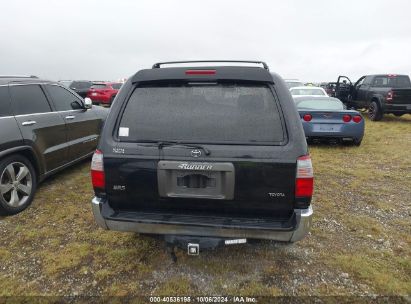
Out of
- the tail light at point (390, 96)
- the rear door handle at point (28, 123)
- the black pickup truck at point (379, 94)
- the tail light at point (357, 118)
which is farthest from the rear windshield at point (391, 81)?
the rear door handle at point (28, 123)

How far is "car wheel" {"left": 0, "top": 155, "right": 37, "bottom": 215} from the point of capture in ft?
12.0

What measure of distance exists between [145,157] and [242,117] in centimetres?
84

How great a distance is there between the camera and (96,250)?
310cm

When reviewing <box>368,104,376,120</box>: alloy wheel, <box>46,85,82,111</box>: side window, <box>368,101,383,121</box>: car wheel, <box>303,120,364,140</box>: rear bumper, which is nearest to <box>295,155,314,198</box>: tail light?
<box>46,85,82,111</box>: side window

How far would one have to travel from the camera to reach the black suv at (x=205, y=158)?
7.23 feet

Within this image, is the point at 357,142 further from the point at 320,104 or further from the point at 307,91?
the point at 307,91

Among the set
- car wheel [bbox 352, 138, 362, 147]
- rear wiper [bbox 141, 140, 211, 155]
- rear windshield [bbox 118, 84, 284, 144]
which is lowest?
car wheel [bbox 352, 138, 362, 147]

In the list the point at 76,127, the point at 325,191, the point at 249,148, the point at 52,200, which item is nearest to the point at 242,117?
the point at 249,148

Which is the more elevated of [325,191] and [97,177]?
[97,177]

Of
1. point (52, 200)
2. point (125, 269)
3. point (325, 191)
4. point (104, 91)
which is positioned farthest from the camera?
point (104, 91)

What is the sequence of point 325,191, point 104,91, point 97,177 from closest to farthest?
point 97,177, point 325,191, point 104,91

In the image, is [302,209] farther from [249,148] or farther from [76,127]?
[76,127]

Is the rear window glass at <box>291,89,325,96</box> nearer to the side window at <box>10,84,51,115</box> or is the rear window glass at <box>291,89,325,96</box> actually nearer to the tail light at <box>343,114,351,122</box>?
the tail light at <box>343,114,351,122</box>

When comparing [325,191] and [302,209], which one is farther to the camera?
[325,191]
